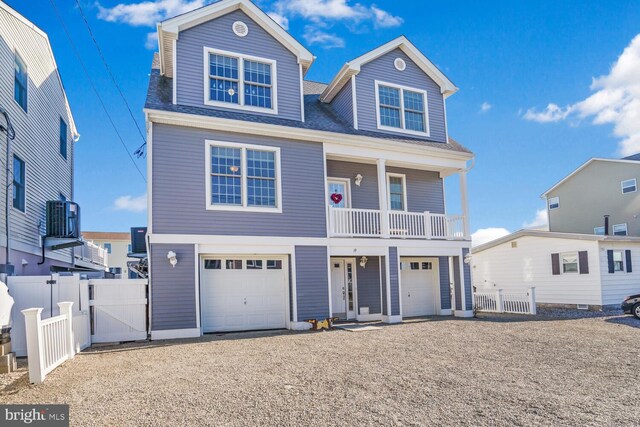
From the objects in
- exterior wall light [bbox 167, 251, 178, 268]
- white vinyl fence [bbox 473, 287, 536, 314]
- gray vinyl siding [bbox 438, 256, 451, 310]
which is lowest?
white vinyl fence [bbox 473, 287, 536, 314]

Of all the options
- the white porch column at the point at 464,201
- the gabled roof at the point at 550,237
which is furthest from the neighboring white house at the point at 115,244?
the white porch column at the point at 464,201

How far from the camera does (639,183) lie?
Answer: 74.8 feet

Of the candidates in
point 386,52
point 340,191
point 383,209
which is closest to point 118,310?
point 340,191

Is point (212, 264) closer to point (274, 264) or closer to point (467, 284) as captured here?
point (274, 264)

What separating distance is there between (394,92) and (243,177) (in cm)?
656

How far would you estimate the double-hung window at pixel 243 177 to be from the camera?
11850 millimetres

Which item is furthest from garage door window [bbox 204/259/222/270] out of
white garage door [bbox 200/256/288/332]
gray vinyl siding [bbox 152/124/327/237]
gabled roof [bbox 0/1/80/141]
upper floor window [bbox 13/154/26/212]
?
gabled roof [bbox 0/1/80/141]

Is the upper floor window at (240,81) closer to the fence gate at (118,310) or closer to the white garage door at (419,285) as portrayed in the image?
the fence gate at (118,310)

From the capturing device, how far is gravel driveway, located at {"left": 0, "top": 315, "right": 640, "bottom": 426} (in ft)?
15.7

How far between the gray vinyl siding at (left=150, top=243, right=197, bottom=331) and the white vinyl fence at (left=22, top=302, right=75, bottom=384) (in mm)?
2506

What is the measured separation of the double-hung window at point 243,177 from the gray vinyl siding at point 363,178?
2.68 metres

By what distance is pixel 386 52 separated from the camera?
593 inches

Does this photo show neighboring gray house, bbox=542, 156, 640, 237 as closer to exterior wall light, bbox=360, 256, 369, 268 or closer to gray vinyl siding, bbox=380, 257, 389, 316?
exterior wall light, bbox=360, 256, 369, 268

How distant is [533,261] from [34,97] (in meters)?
20.6
